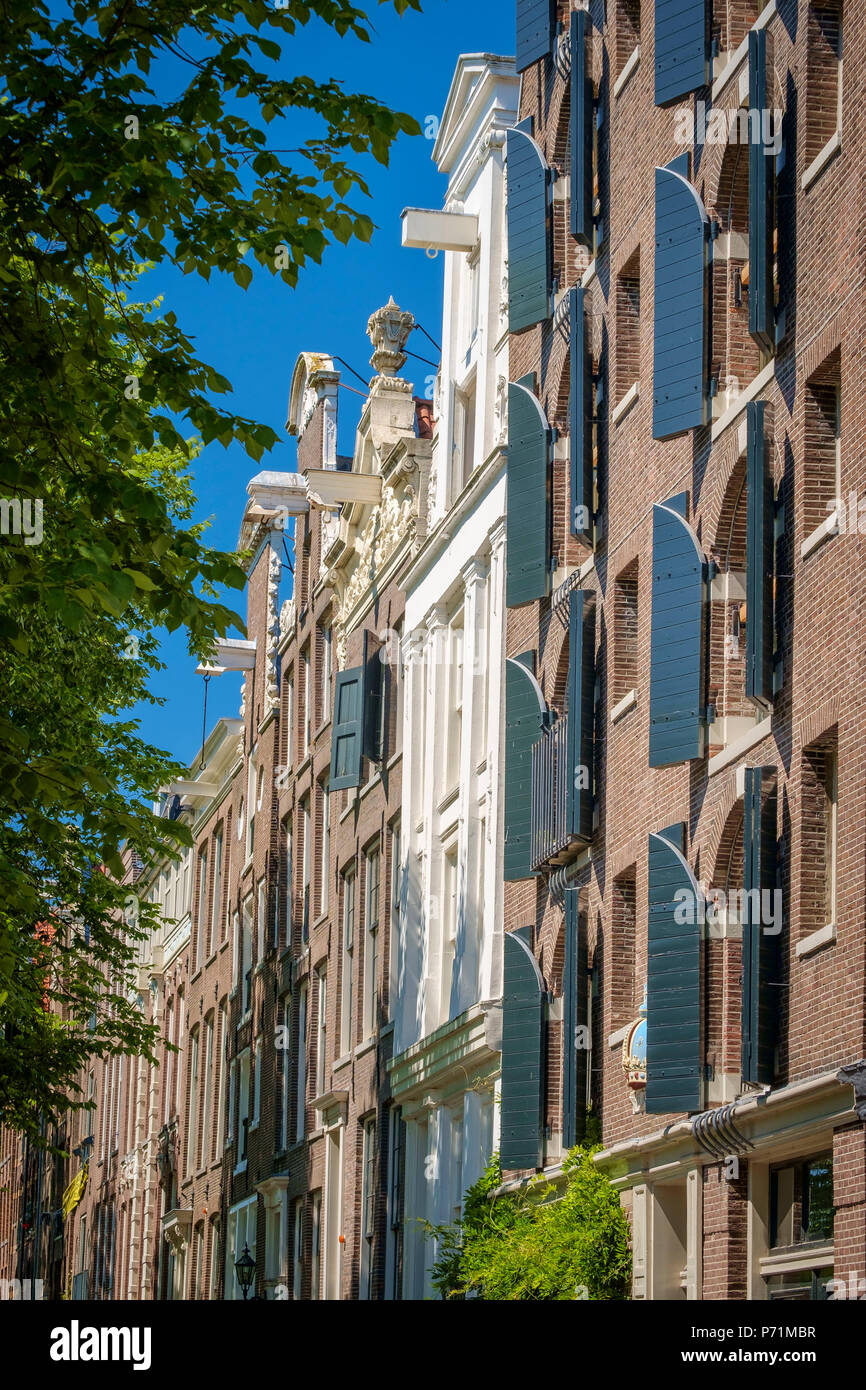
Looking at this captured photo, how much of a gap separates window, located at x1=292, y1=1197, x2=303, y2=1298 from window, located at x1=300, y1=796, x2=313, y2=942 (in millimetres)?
5268

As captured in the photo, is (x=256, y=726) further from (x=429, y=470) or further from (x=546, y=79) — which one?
(x=546, y=79)

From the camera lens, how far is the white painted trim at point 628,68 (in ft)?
77.0

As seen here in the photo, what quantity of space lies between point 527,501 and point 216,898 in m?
32.7

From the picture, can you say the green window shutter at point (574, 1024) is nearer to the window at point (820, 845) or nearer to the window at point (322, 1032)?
the window at point (820, 845)

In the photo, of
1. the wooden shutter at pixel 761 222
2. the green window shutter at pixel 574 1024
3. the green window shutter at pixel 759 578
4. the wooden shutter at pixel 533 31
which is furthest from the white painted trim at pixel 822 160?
the wooden shutter at pixel 533 31

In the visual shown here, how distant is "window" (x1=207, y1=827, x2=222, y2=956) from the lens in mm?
56875

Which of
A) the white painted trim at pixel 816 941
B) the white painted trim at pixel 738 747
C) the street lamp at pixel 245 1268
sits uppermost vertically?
the white painted trim at pixel 738 747

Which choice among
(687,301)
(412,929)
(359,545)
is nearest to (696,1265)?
(687,301)

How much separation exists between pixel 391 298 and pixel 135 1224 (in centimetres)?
3559

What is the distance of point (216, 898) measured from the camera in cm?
5728

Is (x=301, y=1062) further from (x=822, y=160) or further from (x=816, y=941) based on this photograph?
(x=822, y=160)

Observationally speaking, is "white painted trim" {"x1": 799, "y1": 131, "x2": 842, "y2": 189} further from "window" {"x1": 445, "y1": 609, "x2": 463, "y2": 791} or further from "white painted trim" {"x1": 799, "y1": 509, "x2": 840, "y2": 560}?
"window" {"x1": 445, "y1": 609, "x2": 463, "y2": 791}

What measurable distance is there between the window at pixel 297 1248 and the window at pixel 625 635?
21.7 meters
